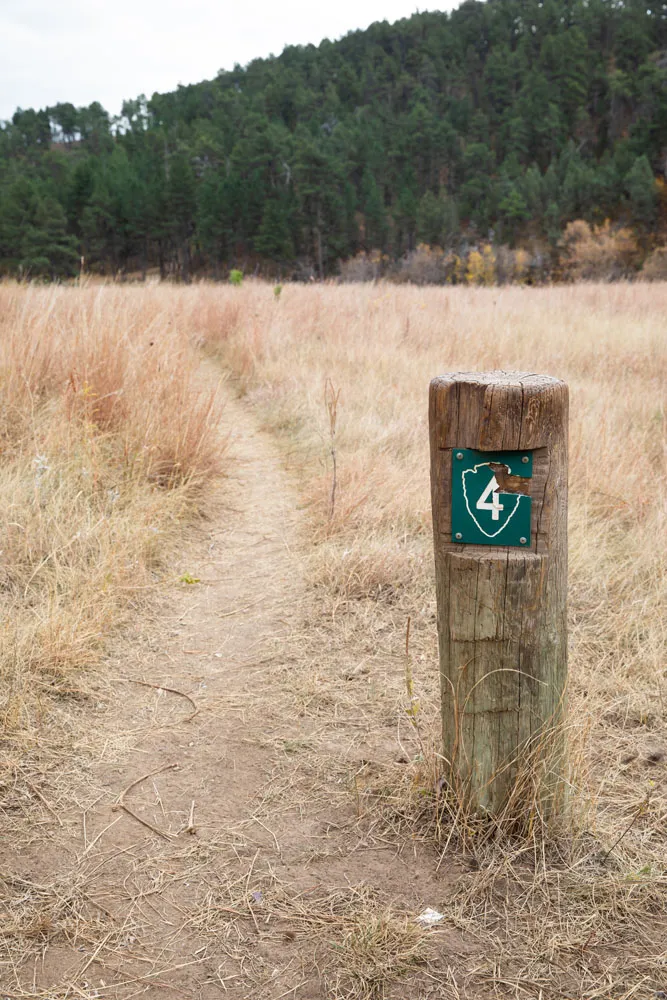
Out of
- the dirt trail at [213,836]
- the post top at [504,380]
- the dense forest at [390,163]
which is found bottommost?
the dirt trail at [213,836]

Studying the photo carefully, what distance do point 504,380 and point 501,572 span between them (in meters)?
0.45

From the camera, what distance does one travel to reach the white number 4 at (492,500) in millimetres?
1685

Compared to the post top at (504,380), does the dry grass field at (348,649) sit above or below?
below

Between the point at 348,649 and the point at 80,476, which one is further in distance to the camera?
the point at 80,476

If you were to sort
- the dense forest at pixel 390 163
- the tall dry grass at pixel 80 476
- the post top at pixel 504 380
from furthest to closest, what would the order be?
the dense forest at pixel 390 163 → the tall dry grass at pixel 80 476 → the post top at pixel 504 380

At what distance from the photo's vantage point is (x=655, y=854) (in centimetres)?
194

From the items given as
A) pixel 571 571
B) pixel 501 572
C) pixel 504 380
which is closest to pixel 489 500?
pixel 501 572

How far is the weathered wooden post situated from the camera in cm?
165

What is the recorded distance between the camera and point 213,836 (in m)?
2.05

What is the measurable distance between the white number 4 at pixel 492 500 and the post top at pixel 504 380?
218 millimetres

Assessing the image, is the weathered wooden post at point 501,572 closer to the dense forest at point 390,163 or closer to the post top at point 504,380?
the post top at point 504,380

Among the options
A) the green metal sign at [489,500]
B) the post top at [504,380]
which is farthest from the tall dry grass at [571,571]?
the post top at [504,380]

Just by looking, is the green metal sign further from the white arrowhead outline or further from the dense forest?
the dense forest

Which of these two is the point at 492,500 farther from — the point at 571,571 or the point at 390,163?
the point at 390,163
